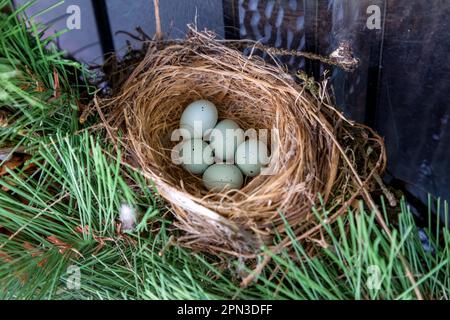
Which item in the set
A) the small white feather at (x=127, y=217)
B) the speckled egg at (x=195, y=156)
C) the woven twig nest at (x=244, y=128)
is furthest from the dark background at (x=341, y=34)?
the small white feather at (x=127, y=217)

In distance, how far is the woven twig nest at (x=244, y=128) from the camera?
70cm

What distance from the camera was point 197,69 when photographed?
878mm

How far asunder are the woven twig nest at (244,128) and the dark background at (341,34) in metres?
0.12

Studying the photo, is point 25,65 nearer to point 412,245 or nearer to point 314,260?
point 314,260

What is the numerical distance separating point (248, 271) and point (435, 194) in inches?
27.5

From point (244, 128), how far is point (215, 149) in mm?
77

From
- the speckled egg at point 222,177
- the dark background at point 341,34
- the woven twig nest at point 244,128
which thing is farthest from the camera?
the dark background at point 341,34

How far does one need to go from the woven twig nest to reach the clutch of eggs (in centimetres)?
3

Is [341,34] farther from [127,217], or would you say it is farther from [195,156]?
[127,217]

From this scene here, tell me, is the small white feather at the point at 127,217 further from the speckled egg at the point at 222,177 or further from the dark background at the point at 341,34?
the dark background at the point at 341,34

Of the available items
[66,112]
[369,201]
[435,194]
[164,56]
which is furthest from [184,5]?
[435,194]

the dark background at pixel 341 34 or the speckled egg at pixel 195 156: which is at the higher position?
the dark background at pixel 341 34

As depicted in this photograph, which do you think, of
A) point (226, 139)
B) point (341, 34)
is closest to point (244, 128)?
point (226, 139)

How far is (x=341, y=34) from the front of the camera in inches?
40.8
